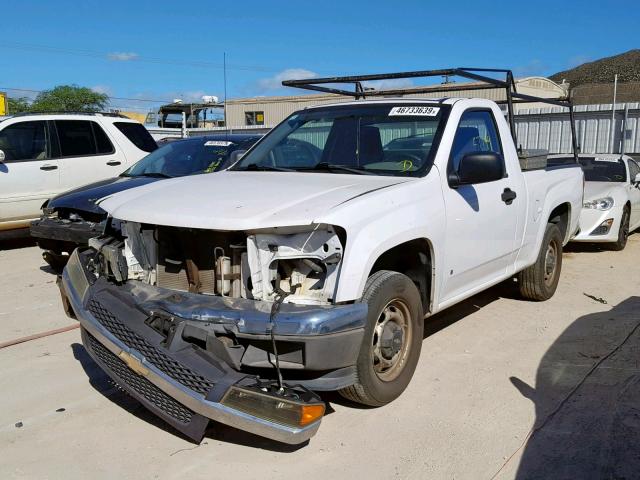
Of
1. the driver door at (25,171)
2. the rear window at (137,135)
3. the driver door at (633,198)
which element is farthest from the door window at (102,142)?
the driver door at (633,198)

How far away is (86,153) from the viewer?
9867 millimetres

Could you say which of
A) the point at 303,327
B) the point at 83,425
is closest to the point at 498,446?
the point at 303,327

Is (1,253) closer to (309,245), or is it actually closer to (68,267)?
(68,267)

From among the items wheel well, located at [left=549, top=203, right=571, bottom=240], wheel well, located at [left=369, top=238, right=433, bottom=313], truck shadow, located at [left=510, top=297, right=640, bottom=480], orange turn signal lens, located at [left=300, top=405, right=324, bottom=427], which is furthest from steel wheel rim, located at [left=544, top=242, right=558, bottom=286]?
orange turn signal lens, located at [left=300, top=405, right=324, bottom=427]

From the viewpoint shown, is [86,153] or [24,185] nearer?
[24,185]

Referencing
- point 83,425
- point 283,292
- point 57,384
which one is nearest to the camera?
point 283,292

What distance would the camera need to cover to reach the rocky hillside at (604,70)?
7438 cm

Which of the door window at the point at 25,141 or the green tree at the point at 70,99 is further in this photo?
the green tree at the point at 70,99

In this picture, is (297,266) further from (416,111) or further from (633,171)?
(633,171)

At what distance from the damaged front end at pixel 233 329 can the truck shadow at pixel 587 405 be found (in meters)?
1.23

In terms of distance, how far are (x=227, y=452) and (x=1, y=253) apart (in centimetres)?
719

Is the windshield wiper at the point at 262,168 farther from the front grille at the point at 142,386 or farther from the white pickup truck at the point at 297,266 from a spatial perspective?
the front grille at the point at 142,386

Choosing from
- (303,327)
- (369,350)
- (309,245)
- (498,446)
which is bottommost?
(498,446)

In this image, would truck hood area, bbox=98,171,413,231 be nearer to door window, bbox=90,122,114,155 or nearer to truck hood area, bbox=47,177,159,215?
truck hood area, bbox=47,177,159,215
